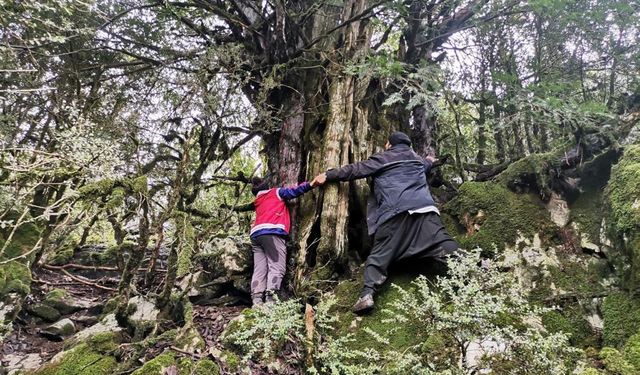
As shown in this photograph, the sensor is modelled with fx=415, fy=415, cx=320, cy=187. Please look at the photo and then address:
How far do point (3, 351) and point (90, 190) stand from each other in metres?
2.10

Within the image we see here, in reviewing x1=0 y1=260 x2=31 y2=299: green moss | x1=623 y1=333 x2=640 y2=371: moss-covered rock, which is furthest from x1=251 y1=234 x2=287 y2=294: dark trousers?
x1=623 y1=333 x2=640 y2=371: moss-covered rock

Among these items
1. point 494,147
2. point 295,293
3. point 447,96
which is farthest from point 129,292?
point 494,147

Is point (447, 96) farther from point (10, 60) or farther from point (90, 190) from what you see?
point (10, 60)

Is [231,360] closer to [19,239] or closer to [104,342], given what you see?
[104,342]

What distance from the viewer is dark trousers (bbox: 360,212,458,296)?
175 inches

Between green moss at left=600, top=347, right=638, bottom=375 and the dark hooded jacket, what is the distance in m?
2.22

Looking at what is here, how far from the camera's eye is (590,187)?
5375 millimetres

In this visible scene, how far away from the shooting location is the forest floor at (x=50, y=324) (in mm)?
4469

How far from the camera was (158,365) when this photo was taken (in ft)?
11.8

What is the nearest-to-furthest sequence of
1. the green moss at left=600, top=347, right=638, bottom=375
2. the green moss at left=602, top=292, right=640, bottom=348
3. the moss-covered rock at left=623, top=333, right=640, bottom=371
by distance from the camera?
the green moss at left=600, top=347, right=638, bottom=375
the moss-covered rock at left=623, top=333, right=640, bottom=371
the green moss at left=602, top=292, right=640, bottom=348

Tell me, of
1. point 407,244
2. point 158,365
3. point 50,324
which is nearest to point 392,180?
point 407,244

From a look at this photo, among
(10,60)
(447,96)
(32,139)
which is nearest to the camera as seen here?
(10,60)

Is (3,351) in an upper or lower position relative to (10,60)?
lower

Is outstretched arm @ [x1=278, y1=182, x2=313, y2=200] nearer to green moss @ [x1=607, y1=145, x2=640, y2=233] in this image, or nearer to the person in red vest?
the person in red vest
